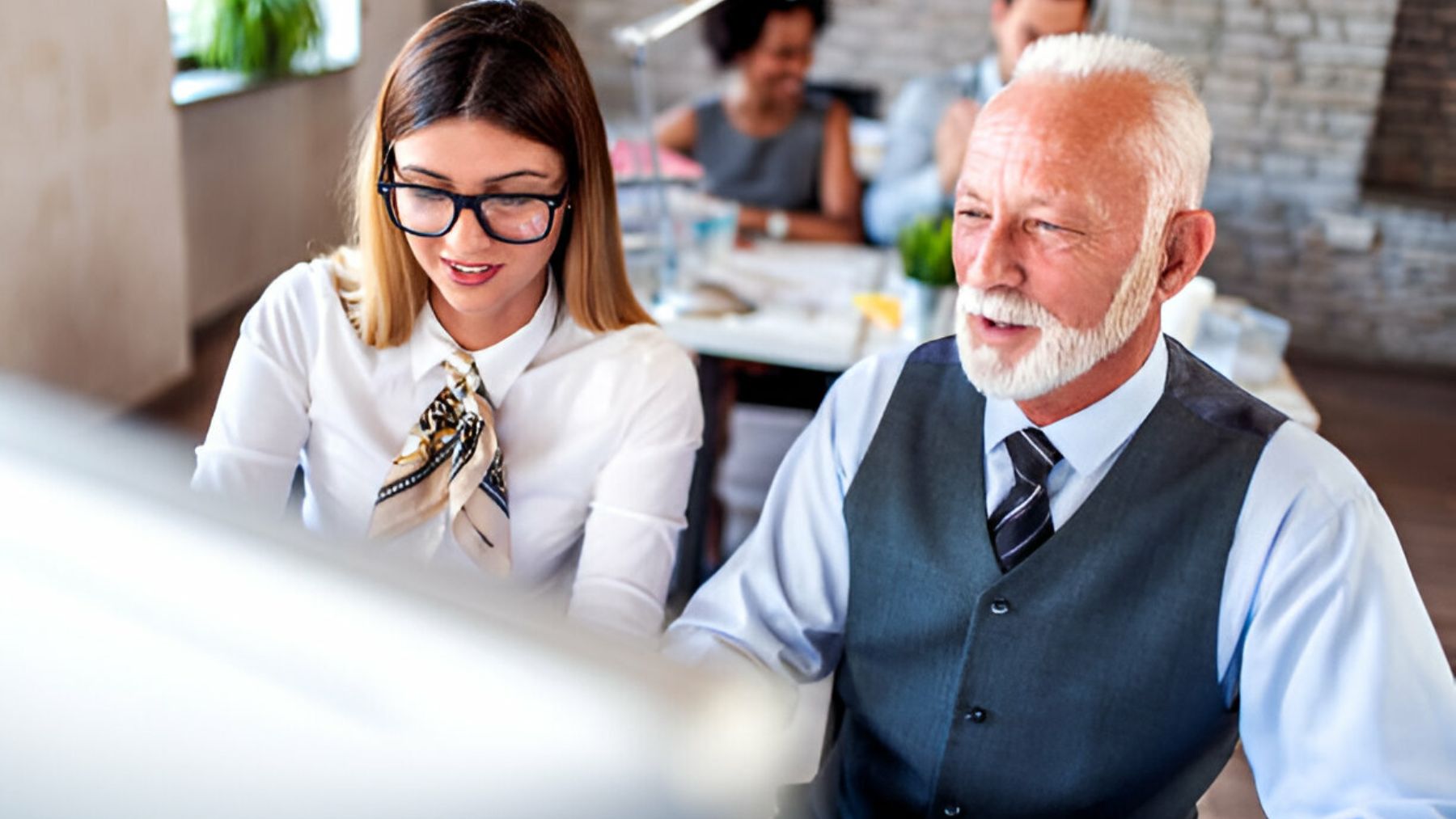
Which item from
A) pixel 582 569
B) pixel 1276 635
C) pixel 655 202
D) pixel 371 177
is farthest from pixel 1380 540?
pixel 655 202

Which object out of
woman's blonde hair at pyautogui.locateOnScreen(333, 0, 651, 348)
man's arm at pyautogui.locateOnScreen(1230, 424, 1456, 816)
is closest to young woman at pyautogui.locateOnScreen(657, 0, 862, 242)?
woman's blonde hair at pyautogui.locateOnScreen(333, 0, 651, 348)

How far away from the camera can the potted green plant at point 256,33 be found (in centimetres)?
453

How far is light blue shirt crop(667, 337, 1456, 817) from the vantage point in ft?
3.41

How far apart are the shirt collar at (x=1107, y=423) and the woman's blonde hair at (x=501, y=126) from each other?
47 cm

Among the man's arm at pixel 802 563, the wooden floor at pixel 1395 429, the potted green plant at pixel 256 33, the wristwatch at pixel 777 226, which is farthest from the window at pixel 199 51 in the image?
the man's arm at pixel 802 563

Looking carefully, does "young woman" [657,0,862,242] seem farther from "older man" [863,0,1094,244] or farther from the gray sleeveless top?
"older man" [863,0,1094,244]

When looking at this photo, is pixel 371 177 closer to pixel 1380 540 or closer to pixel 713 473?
pixel 1380 540

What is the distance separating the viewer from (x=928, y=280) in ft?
7.96

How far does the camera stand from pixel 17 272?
323 centimetres

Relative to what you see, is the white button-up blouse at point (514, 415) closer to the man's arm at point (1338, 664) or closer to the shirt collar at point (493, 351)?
the shirt collar at point (493, 351)

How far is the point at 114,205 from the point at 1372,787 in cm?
348

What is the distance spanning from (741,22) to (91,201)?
178cm

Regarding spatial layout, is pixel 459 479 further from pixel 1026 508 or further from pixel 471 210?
pixel 1026 508

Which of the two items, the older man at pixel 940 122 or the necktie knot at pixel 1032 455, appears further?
the older man at pixel 940 122
